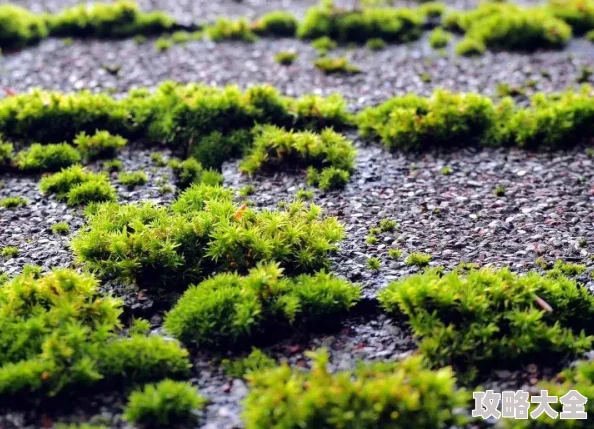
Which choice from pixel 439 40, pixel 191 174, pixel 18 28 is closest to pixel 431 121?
pixel 191 174

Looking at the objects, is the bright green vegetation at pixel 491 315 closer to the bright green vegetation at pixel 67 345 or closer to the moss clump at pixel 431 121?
the bright green vegetation at pixel 67 345

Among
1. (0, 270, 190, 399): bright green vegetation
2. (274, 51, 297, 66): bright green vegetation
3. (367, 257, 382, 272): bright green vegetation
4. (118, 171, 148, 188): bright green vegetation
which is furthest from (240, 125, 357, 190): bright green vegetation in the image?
(274, 51, 297, 66): bright green vegetation

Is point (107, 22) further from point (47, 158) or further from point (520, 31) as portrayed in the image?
point (520, 31)

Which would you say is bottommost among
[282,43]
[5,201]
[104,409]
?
[104,409]

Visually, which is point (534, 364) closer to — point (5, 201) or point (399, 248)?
point (399, 248)

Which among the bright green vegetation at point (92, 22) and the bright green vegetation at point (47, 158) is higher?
the bright green vegetation at point (92, 22)

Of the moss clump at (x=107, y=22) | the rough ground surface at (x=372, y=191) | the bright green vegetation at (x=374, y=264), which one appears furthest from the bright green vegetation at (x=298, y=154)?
the moss clump at (x=107, y=22)

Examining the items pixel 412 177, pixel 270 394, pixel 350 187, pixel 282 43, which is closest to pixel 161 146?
pixel 350 187
